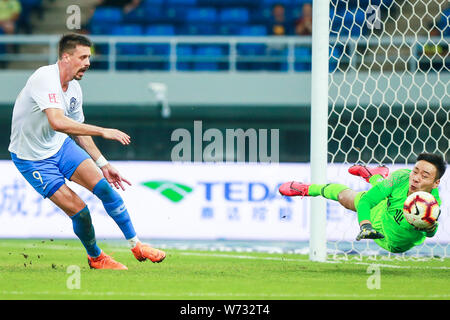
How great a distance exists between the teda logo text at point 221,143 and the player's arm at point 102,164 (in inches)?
280

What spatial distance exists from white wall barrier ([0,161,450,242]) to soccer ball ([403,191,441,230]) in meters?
4.99

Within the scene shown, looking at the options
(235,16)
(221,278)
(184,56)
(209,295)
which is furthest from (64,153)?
(235,16)

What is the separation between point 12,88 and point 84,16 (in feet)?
9.31

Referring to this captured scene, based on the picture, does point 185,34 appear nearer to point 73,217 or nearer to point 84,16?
point 84,16

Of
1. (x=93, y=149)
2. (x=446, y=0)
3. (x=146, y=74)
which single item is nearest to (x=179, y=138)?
(x=146, y=74)

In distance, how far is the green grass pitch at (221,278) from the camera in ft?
18.9

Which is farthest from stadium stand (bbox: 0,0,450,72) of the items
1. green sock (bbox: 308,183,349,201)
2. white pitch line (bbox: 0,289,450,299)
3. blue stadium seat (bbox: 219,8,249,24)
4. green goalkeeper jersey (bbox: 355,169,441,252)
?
white pitch line (bbox: 0,289,450,299)

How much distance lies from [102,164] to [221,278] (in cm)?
137

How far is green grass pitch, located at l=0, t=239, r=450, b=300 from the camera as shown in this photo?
577cm

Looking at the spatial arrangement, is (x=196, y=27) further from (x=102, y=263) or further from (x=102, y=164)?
(x=102, y=263)

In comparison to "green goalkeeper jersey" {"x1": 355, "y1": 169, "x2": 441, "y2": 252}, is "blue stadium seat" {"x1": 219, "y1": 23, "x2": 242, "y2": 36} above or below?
above

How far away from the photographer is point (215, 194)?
473 inches

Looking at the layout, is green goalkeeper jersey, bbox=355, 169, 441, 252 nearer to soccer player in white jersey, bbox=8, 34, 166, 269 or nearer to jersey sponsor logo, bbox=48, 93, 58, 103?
soccer player in white jersey, bbox=8, 34, 166, 269

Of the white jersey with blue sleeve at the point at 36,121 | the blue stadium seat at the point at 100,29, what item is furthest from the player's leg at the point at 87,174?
the blue stadium seat at the point at 100,29
